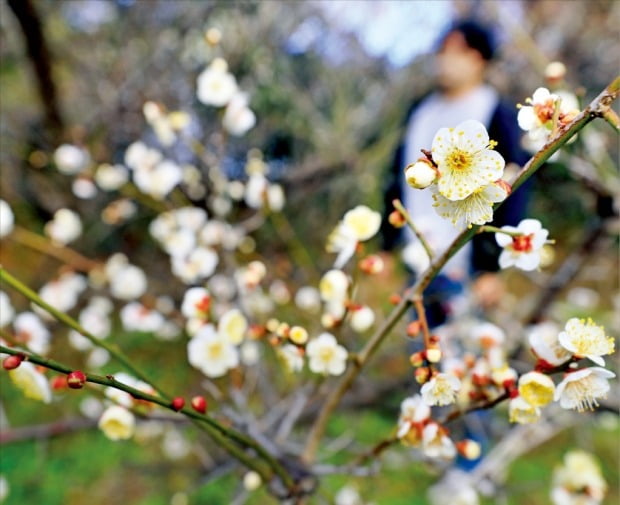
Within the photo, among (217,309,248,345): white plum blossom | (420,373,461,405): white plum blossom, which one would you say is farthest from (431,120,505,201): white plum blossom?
(217,309,248,345): white plum blossom

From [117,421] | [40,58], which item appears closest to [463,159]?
[117,421]

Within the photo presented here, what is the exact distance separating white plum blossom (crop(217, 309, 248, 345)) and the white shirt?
27.9 inches

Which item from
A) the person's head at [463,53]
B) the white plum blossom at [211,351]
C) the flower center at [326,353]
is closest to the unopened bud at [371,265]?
the flower center at [326,353]

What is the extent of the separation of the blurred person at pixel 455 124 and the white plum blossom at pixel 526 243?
28.3 inches

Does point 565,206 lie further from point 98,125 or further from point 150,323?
point 98,125

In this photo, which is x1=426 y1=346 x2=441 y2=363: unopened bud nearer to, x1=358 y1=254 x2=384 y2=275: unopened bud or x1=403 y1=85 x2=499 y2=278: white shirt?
x1=358 y1=254 x2=384 y2=275: unopened bud

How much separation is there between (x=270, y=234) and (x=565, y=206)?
1.48 metres

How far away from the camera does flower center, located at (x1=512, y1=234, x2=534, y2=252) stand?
0.63 m

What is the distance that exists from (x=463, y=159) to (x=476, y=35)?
49.9 inches

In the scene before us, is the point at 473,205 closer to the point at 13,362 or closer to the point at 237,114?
the point at 13,362

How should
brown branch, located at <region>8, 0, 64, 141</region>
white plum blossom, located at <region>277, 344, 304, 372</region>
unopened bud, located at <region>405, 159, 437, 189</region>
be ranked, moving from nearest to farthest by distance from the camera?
1. unopened bud, located at <region>405, 159, 437, 189</region>
2. white plum blossom, located at <region>277, 344, 304, 372</region>
3. brown branch, located at <region>8, 0, 64, 141</region>

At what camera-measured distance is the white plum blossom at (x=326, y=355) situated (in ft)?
2.48

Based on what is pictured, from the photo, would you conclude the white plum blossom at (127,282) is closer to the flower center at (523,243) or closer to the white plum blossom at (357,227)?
the white plum blossom at (357,227)

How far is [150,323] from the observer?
1.55 m
